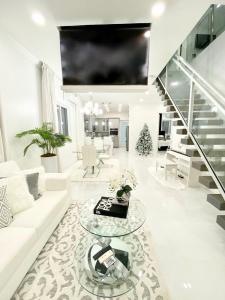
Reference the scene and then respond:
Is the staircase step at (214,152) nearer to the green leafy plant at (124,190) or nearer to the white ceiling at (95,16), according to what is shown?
the green leafy plant at (124,190)

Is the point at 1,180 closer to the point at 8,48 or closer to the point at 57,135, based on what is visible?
the point at 57,135

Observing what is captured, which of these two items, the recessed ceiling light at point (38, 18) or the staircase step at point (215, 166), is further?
the staircase step at point (215, 166)

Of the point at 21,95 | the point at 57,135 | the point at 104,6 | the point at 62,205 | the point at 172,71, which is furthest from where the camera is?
the point at 172,71

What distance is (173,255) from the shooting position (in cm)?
174

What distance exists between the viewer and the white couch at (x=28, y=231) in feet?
3.96

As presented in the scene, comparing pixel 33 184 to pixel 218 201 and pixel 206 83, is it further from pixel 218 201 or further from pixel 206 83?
pixel 206 83

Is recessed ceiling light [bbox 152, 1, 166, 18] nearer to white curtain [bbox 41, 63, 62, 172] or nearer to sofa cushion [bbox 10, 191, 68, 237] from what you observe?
white curtain [bbox 41, 63, 62, 172]

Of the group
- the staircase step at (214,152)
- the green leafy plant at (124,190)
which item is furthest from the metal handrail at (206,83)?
the green leafy plant at (124,190)

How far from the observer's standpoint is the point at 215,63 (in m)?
3.41

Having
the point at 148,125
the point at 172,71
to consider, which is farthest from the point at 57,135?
the point at 148,125

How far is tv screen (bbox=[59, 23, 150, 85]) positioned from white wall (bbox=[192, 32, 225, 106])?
182 cm

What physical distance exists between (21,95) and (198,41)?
477cm

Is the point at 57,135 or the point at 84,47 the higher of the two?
the point at 84,47

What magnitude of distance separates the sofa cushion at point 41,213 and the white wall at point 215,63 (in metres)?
3.71
